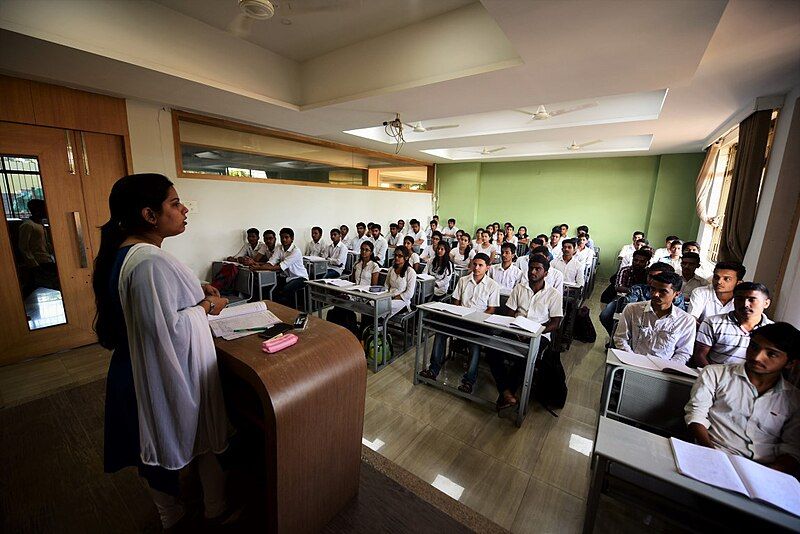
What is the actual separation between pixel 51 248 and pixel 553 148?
8807 mm

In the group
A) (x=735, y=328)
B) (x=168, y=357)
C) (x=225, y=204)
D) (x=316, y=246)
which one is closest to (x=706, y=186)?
(x=735, y=328)

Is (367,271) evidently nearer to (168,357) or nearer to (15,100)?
(168,357)

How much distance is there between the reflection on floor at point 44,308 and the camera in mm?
3516

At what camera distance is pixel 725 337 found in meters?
2.41

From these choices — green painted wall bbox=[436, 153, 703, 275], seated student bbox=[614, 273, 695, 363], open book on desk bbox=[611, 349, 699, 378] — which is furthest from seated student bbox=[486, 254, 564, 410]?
green painted wall bbox=[436, 153, 703, 275]

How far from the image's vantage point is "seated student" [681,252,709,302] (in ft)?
11.3

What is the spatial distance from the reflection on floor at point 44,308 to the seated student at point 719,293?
6546mm

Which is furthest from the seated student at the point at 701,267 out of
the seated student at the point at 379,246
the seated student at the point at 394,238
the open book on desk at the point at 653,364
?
the seated student at the point at 394,238

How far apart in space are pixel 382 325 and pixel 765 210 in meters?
Result: 4.10

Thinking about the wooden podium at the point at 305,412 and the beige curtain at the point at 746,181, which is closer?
the wooden podium at the point at 305,412

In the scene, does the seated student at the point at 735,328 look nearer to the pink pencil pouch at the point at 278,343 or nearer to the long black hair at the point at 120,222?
the pink pencil pouch at the point at 278,343

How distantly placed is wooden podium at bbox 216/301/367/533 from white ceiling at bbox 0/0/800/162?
2.10 m

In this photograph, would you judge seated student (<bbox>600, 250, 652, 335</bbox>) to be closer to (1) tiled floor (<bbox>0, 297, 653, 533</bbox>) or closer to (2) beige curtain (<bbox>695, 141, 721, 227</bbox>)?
(1) tiled floor (<bbox>0, 297, 653, 533</bbox>)

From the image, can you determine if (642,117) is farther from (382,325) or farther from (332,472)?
(332,472)
